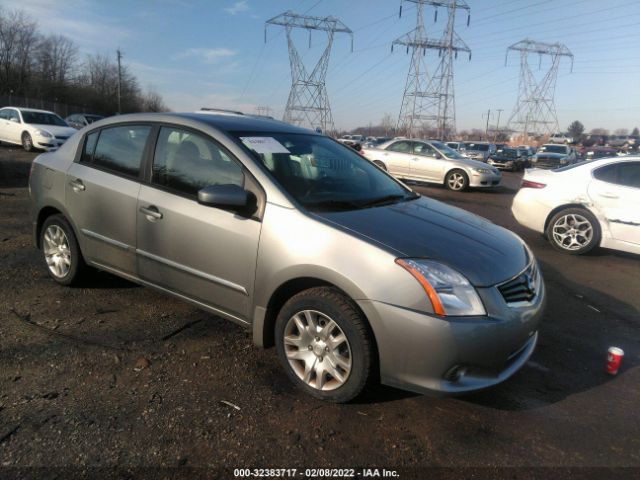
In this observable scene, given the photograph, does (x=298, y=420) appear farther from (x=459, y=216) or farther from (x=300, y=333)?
(x=459, y=216)

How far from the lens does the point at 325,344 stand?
274 cm

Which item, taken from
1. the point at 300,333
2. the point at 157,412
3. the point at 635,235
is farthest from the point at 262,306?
the point at 635,235

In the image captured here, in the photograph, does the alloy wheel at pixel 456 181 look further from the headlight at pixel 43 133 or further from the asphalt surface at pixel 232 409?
the headlight at pixel 43 133

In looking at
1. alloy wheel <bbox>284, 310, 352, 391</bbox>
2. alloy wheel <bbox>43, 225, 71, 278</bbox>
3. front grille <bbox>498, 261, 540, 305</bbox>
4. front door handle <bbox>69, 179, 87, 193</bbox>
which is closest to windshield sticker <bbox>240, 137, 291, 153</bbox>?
alloy wheel <bbox>284, 310, 352, 391</bbox>

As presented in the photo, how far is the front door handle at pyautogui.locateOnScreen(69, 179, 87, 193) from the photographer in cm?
393

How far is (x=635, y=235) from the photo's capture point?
249 inches

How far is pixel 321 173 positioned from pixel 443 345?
1616 millimetres

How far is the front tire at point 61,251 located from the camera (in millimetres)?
4129

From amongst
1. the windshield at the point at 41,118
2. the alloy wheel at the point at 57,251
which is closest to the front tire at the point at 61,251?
the alloy wheel at the point at 57,251

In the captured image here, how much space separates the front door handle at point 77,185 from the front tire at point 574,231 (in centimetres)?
652

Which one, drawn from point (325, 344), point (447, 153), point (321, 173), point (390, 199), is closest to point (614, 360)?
point (390, 199)

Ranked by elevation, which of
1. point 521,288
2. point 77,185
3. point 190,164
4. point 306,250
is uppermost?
point 190,164

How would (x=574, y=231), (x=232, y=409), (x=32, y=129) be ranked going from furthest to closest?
(x=32, y=129), (x=574, y=231), (x=232, y=409)

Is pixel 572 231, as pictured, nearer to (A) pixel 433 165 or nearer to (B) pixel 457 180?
(B) pixel 457 180
